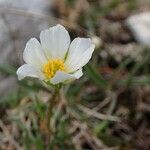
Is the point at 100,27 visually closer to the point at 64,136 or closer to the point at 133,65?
the point at 133,65

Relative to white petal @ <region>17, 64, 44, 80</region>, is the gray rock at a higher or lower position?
lower

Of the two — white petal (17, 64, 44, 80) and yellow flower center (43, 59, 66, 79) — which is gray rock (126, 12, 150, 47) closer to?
yellow flower center (43, 59, 66, 79)

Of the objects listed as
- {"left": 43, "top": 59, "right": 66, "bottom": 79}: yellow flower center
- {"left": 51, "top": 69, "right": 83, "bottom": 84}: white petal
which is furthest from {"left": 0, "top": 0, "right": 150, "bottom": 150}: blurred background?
{"left": 51, "top": 69, "right": 83, "bottom": 84}: white petal

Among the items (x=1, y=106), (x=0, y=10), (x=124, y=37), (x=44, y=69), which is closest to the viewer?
(x=44, y=69)

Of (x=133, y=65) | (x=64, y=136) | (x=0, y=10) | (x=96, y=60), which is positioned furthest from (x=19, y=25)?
(x=64, y=136)

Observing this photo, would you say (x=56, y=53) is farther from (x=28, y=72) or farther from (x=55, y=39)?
(x=28, y=72)

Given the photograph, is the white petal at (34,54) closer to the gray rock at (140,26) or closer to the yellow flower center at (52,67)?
the yellow flower center at (52,67)

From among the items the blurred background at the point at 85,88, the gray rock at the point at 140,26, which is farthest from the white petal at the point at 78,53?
the gray rock at the point at 140,26
